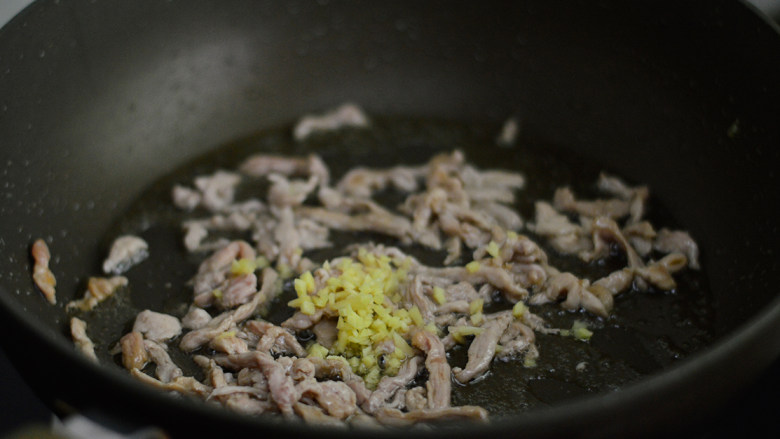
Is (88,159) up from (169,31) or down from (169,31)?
down

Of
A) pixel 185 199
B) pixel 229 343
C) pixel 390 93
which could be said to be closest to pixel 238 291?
pixel 229 343

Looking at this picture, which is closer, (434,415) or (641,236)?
(434,415)

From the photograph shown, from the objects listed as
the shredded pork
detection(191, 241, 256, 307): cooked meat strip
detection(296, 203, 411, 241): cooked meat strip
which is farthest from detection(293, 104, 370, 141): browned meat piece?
detection(191, 241, 256, 307): cooked meat strip

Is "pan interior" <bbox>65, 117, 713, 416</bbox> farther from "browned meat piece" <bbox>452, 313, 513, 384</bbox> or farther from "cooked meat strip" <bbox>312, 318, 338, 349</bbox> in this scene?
"cooked meat strip" <bbox>312, 318, 338, 349</bbox>

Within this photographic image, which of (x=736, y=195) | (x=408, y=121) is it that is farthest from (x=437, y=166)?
(x=736, y=195)

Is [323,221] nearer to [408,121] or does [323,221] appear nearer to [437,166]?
[437,166]

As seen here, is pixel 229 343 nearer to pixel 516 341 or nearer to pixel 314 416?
pixel 314 416
